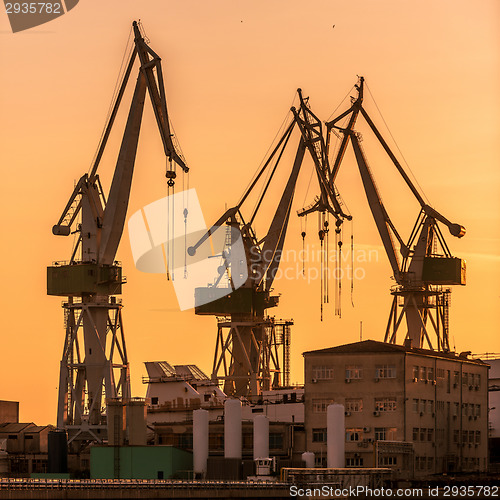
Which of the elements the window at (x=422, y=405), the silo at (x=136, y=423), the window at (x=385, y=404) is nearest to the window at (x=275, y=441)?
the window at (x=385, y=404)

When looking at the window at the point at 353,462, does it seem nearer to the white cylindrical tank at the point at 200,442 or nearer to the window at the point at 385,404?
the window at the point at 385,404

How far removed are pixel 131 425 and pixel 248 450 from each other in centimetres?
826

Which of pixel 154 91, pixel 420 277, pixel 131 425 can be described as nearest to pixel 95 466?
pixel 131 425

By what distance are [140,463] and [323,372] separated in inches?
548

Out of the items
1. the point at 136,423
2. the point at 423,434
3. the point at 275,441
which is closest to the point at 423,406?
the point at 423,434

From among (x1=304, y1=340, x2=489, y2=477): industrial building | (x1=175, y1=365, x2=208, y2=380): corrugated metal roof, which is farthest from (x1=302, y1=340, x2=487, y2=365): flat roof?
(x1=175, y1=365, x2=208, y2=380): corrugated metal roof

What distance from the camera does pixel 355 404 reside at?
121 meters

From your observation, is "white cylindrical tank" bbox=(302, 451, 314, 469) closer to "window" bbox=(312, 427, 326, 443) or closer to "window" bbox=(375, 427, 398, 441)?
"window" bbox=(312, 427, 326, 443)

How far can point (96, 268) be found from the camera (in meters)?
135

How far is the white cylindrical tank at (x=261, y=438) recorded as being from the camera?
117562 mm

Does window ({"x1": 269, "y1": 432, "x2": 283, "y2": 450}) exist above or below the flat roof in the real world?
below

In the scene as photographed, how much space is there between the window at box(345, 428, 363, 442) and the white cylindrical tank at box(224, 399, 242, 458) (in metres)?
7.20

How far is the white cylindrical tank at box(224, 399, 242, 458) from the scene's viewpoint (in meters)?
119

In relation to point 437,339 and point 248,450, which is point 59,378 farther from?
point 437,339
